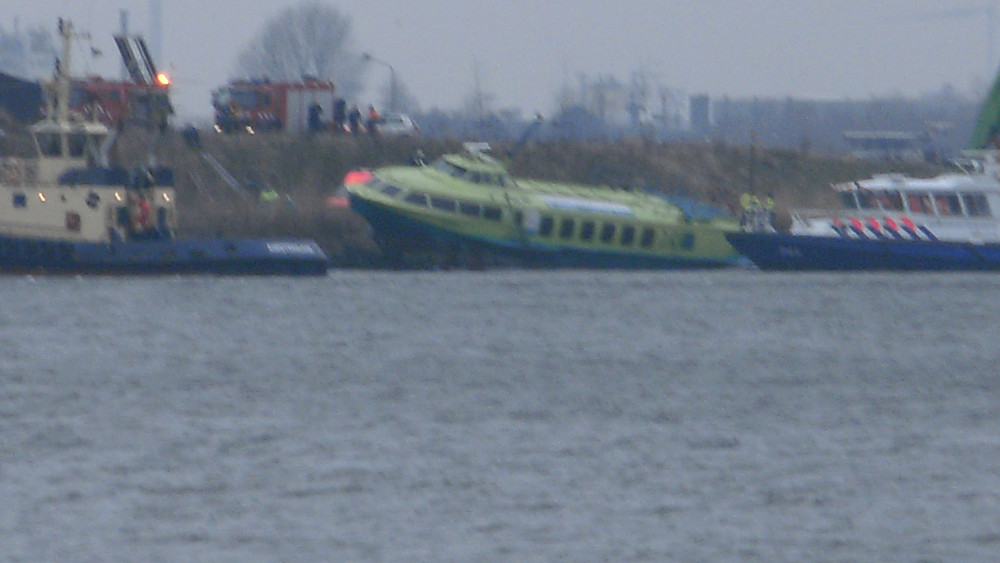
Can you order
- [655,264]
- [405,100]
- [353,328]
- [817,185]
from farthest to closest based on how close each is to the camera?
[405,100] < [817,185] < [655,264] < [353,328]

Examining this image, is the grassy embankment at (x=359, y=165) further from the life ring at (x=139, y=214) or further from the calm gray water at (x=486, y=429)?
the calm gray water at (x=486, y=429)

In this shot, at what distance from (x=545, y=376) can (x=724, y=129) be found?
126 m

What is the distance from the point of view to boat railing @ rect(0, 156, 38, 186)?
4356cm

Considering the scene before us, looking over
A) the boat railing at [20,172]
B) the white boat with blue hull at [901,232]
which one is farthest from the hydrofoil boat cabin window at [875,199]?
the boat railing at [20,172]

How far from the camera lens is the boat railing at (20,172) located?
43.6 metres

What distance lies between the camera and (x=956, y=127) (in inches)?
6171

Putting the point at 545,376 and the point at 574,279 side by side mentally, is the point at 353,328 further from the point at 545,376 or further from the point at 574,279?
the point at 574,279

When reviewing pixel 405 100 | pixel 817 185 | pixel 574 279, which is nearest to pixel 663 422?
pixel 574 279

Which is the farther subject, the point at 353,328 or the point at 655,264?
the point at 655,264

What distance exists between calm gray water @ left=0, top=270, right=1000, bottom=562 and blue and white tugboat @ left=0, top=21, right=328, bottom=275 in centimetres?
89

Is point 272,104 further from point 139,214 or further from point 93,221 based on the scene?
point 93,221

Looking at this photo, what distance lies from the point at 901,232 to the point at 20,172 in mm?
21356

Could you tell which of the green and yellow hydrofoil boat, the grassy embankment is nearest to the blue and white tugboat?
the green and yellow hydrofoil boat

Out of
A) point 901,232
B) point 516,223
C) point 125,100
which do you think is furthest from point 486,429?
point 125,100
